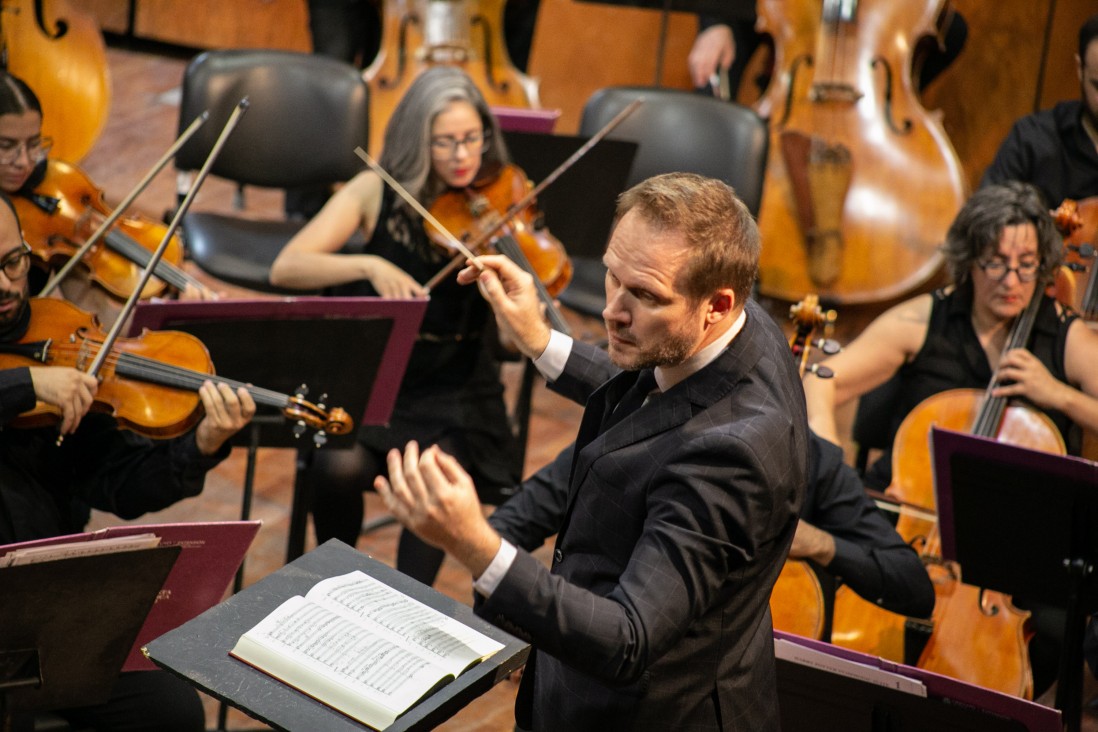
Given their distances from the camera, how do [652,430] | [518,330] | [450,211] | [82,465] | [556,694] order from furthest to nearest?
[450,211] < [82,465] < [518,330] < [556,694] < [652,430]

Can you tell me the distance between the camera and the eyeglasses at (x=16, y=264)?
2146 mm

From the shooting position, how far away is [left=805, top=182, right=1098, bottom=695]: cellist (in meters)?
2.77

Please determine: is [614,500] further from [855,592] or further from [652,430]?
[855,592]

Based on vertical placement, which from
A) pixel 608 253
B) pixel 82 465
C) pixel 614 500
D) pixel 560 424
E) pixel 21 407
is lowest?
pixel 560 424

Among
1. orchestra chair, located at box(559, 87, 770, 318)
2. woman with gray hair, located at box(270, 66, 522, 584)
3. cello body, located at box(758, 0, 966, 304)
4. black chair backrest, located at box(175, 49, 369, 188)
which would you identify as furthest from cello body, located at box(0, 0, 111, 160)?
cello body, located at box(758, 0, 966, 304)

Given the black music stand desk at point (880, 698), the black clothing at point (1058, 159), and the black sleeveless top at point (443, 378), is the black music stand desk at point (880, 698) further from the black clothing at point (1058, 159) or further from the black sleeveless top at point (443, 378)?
the black clothing at point (1058, 159)

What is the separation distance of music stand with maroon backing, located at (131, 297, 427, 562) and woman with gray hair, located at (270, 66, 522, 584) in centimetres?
32

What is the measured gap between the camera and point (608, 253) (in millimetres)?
1537

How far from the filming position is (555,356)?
1.86 m

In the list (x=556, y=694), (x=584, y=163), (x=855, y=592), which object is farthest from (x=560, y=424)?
(x=556, y=694)

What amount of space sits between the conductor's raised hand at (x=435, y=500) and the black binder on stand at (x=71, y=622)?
1.97 ft

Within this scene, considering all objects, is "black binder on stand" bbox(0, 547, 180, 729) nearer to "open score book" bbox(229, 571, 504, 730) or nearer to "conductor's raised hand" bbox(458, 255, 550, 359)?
"open score book" bbox(229, 571, 504, 730)

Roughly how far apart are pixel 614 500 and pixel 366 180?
174cm

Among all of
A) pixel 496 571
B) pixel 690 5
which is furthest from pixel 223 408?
pixel 690 5
